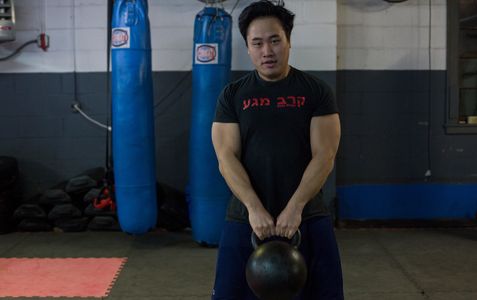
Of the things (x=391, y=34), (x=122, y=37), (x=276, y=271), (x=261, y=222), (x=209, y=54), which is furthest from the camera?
(x=391, y=34)

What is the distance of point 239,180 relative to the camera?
190cm

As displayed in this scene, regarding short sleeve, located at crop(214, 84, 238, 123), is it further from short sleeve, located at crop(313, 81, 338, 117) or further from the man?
short sleeve, located at crop(313, 81, 338, 117)

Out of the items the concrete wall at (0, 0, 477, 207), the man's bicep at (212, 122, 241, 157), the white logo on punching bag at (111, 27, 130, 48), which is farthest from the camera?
the concrete wall at (0, 0, 477, 207)

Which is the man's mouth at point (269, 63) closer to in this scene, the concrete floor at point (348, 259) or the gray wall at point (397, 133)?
the concrete floor at point (348, 259)

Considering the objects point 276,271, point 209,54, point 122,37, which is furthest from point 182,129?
point 276,271

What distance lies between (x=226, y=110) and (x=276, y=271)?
0.61 m

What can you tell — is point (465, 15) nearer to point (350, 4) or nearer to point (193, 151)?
point (350, 4)

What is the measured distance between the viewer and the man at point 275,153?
1.86m

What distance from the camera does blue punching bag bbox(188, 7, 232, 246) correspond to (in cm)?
392

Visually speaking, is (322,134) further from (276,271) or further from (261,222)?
(276,271)

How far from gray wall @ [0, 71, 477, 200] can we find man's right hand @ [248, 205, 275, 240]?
2.90 meters

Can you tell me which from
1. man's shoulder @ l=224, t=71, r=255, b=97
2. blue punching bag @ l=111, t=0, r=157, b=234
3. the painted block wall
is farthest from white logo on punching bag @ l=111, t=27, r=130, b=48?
man's shoulder @ l=224, t=71, r=255, b=97

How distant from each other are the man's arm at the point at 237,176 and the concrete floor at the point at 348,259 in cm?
143

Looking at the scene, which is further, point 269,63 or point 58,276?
point 58,276
